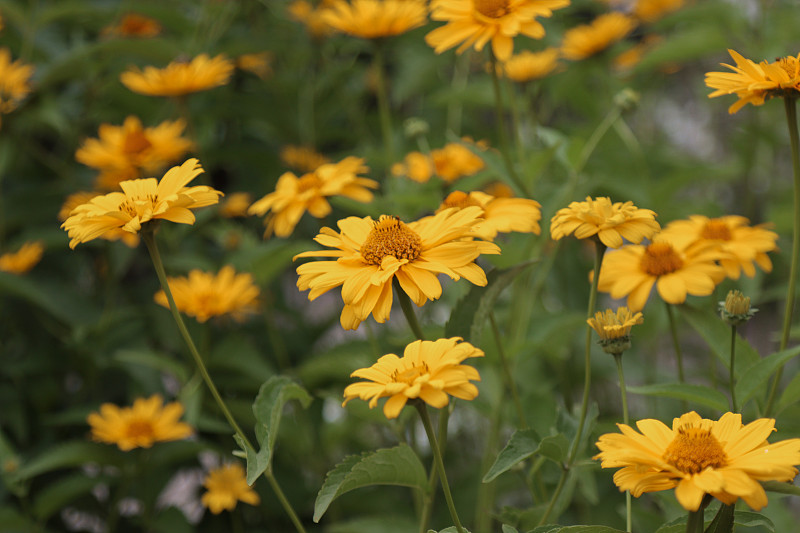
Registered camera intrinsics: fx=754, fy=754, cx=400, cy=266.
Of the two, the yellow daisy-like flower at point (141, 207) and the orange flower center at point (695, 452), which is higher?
the yellow daisy-like flower at point (141, 207)

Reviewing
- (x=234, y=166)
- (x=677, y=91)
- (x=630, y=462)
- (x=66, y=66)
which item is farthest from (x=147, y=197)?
(x=677, y=91)

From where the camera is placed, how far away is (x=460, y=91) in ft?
4.70

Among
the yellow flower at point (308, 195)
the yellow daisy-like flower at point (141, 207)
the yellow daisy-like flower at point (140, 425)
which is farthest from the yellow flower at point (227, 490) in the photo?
the yellow daisy-like flower at point (141, 207)

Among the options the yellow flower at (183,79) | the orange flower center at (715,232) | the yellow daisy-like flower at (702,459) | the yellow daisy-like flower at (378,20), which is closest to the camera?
the yellow daisy-like flower at (702,459)

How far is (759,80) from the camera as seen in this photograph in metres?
0.67

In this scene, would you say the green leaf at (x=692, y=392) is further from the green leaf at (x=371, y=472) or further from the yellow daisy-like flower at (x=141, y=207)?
the yellow daisy-like flower at (x=141, y=207)

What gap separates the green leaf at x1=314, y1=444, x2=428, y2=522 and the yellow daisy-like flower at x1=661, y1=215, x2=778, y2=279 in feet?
1.26

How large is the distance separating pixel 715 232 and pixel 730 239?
30 millimetres

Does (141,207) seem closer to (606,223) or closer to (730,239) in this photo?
(606,223)

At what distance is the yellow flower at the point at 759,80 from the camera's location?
65 centimetres

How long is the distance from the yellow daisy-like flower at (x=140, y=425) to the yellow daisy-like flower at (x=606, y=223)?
0.72 metres

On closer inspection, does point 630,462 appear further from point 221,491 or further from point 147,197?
point 221,491

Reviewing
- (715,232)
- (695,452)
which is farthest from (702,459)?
(715,232)

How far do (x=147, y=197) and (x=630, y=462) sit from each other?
477 millimetres
